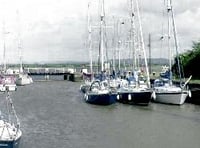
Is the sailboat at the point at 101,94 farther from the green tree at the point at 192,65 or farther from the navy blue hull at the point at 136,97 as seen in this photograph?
the green tree at the point at 192,65

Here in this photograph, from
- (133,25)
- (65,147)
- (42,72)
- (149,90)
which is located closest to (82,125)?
(65,147)

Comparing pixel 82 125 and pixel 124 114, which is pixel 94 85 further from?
pixel 82 125

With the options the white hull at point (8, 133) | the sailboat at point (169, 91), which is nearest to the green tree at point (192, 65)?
the sailboat at point (169, 91)

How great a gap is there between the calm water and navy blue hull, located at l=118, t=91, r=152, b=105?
1075 millimetres

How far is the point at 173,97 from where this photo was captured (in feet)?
226

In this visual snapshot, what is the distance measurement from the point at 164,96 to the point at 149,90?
2.63 metres

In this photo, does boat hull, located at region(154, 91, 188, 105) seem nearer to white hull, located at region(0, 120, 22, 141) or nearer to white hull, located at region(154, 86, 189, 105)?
white hull, located at region(154, 86, 189, 105)

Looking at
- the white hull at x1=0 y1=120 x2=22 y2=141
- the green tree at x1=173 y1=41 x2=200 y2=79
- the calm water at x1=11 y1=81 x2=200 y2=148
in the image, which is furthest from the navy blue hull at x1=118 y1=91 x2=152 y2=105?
the white hull at x1=0 y1=120 x2=22 y2=141

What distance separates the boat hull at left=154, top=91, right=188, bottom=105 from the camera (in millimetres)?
67625

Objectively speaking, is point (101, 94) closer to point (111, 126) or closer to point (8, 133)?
point (111, 126)

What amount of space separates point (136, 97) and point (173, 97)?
496 centimetres

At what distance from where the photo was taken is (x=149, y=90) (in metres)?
68.8

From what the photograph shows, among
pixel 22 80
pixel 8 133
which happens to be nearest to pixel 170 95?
pixel 8 133

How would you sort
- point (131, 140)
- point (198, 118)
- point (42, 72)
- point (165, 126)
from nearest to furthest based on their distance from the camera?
point (131, 140) < point (165, 126) < point (198, 118) < point (42, 72)
